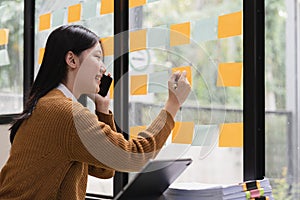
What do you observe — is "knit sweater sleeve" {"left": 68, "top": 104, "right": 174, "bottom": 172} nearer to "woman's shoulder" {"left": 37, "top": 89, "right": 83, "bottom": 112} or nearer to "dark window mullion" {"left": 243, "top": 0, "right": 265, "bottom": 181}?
"woman's shoulder" {"left": 37, "top": 89, "right": 83, "bottom": 112}

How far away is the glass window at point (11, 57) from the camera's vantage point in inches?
121

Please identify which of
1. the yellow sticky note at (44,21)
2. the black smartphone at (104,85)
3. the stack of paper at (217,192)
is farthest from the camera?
the yellow sticky note at (44,21)

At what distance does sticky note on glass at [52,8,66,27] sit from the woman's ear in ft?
3.82

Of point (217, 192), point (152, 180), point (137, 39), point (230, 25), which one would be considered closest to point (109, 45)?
point (137, 39)

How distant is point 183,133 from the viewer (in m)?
1.61

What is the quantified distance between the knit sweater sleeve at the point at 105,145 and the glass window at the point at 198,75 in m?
0.09

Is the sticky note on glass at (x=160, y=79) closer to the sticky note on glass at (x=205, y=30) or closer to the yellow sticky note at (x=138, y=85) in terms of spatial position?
the yellow sticky note at (x=138, y=85)

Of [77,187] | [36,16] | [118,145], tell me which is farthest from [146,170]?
[36,16]

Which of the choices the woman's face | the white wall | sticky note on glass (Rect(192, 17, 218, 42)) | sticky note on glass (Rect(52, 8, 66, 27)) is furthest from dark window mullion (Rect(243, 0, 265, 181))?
the white wall

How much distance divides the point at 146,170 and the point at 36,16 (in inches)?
78.0

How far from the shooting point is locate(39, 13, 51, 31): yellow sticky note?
9.37ft

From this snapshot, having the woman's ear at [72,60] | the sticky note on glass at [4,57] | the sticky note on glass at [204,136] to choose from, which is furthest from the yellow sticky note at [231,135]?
the sticky note on glass at [4,57]

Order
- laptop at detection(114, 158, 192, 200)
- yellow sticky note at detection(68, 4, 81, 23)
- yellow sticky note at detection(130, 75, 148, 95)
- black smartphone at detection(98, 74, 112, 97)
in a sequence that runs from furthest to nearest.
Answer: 1. yellow sticky note at detection(68, 4, 81, 23)
2. yellow sticky note at detection(130, 75, 148, 95)
3. black smartphone at detection(98, 74, 112, 97)
4. laptop at detection(114, 158, 192, 200)

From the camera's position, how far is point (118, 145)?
58.8 inches
